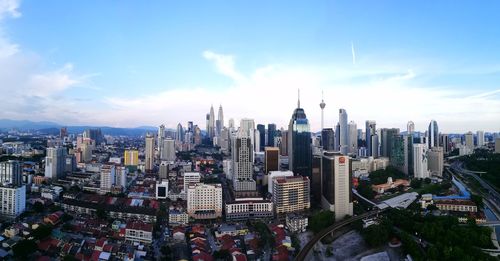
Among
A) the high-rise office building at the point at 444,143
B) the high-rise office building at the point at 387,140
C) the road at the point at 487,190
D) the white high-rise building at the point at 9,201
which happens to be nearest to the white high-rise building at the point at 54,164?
the white high-rise building at the point at 9,201

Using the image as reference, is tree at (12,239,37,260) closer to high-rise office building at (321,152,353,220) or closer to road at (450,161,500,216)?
high-rise office building at (321,152,353,220)

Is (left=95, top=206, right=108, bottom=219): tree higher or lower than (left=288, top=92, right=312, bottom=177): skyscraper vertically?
lower

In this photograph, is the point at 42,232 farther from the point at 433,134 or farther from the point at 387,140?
the point at 433,134

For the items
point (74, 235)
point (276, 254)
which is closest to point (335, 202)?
point (276, 254)

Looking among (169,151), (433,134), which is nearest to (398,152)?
(433,134)

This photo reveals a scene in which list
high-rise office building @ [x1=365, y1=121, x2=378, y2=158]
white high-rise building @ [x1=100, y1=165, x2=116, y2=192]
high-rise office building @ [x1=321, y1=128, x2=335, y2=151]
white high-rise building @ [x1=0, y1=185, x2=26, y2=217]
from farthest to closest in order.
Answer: high-rise office building @ [x1=365, y1=121, x2=378, y2=158] < high-rise office building @ [x1=321, y1=128, x2=335, y2=151] < white high-rise building @ [x1=100, y1=165, x2=116, y2=192] < white high-rise building @ [x1=0, y1=185, x2=26, y2=217]

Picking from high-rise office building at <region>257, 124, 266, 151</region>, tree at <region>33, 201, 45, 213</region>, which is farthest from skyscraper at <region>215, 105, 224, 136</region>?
tree at <region>33, 201, 45, 213</region>
